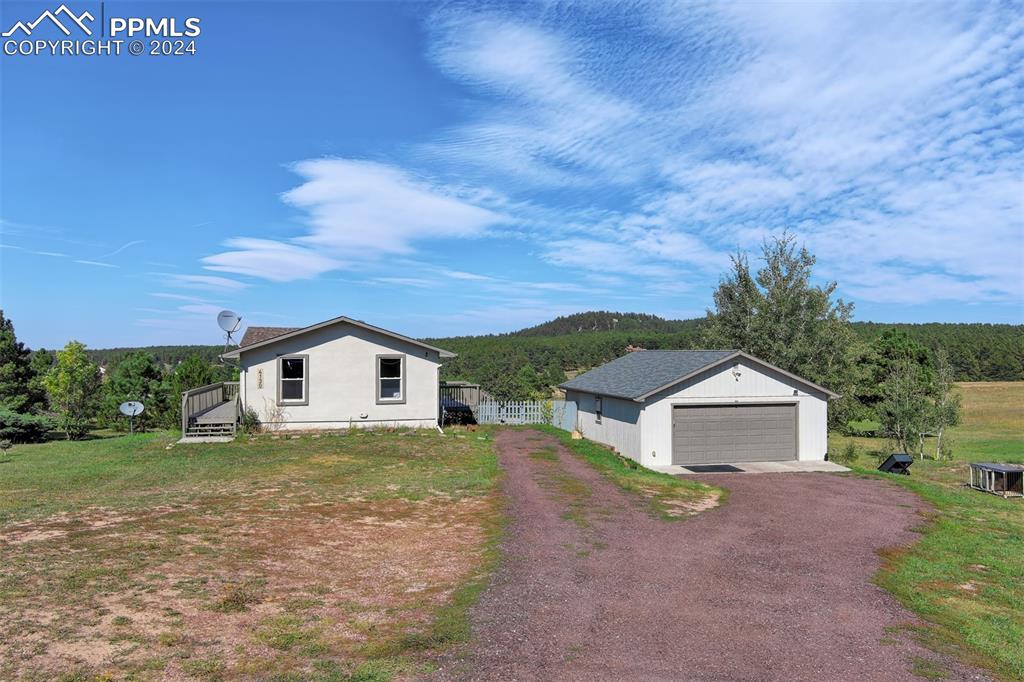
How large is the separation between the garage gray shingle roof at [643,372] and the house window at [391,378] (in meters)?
7.46

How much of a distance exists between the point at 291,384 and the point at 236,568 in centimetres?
1578

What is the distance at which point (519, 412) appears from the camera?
29.7m

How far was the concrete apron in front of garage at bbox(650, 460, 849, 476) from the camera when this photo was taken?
60.6 feet

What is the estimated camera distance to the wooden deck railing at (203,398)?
2077 cm

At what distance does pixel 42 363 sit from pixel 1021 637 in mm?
51721

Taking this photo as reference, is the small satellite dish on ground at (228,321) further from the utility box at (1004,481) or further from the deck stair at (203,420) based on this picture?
the utility box at (1004,481)

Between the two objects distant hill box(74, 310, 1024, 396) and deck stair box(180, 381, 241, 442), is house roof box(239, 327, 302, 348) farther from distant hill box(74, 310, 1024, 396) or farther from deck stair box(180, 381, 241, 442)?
distant hill box(74, 310, 1024, 396)

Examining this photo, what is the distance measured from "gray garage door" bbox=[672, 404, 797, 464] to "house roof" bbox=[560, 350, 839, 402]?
1.20m

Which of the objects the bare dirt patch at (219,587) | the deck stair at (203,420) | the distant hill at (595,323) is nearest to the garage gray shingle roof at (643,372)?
the bare dirt patch at (219,587)

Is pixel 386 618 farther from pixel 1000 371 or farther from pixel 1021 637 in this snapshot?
pixel 1000 371

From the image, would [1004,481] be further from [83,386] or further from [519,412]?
[83,386]

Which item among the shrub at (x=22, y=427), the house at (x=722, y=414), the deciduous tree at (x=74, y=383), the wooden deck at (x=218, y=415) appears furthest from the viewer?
the deciduous tree at (x=74, y=383)

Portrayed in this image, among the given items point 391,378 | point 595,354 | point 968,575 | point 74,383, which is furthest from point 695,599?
point 595,354

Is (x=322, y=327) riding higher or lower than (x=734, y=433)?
higher
